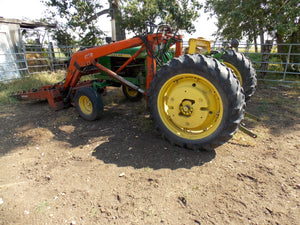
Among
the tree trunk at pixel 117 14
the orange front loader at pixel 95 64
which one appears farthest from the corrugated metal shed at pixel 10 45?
the tree trunk at pixel 117 14

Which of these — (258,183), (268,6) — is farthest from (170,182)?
(268,6)

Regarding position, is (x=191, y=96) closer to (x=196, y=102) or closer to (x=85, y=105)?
(x=196, y=102)

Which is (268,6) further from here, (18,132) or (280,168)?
(18,132)

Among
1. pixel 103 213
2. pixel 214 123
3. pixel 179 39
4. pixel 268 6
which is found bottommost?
pixel 103 213

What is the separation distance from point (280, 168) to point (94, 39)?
1355 cm

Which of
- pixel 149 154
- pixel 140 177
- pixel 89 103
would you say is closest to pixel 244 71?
pixel 149 154

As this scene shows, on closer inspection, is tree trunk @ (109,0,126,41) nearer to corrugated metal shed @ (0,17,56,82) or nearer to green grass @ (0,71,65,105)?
corrugated metal shed @ (0,17,56,82)

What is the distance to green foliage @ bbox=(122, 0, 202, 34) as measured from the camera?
12.3 metres

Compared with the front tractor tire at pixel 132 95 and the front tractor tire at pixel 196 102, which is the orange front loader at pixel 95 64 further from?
the front tractor tire at pixel 132 95

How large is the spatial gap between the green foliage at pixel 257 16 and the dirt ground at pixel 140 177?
15.2 feet

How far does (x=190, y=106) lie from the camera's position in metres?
2.81

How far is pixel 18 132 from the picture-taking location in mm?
3832

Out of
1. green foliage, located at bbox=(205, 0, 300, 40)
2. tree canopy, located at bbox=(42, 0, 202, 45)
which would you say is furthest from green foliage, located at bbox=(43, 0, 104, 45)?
green foliage, located at bbox=(205, 0, 300, 40)

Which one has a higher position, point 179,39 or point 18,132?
point 179,39
